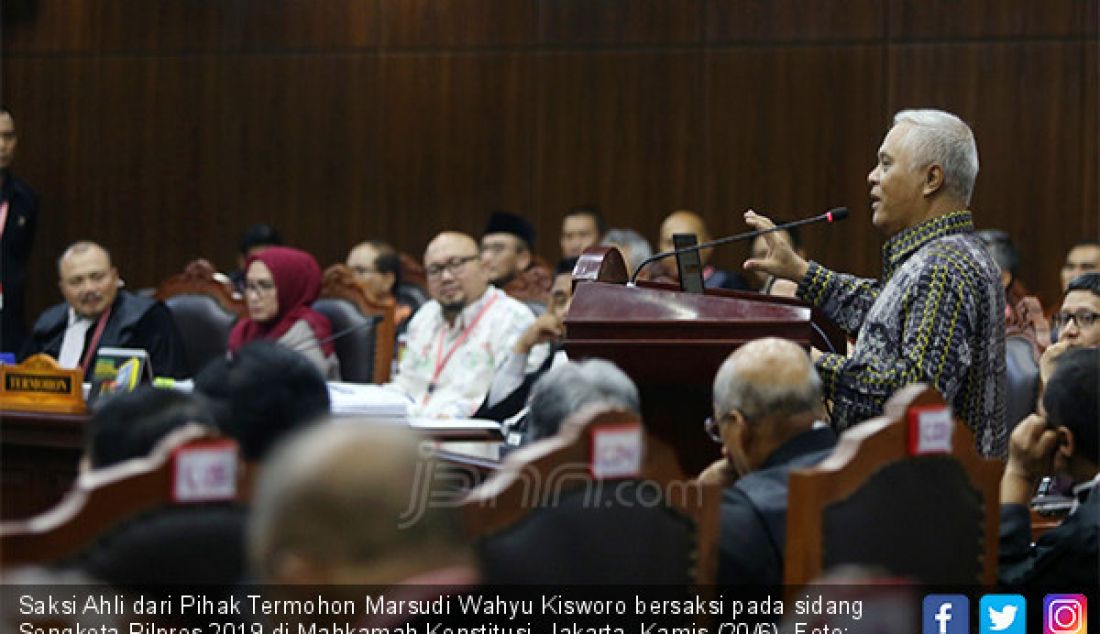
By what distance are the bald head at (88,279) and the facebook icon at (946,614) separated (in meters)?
4.20

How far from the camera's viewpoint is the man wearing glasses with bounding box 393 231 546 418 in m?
5.90

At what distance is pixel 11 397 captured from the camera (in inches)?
184

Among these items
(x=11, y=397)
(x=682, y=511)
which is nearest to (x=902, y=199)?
(x=682, y=511)

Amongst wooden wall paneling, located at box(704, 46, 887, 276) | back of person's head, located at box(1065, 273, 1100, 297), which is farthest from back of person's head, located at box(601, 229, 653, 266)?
back of person's head, located at box(1065, 273, 1100, 297)

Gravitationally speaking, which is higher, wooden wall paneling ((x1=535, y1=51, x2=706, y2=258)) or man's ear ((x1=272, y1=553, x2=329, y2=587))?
wooden wall paneling ((x1=535, y1=51, x2=706, y2=258))

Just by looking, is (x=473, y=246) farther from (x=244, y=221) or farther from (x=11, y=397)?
(x=244, y=221)

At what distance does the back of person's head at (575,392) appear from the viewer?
2510 mm

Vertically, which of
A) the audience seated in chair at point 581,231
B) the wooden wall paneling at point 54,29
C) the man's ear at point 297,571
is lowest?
the man's ear at point 297,571

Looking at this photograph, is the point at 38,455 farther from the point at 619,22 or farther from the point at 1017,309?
the point at 619,22

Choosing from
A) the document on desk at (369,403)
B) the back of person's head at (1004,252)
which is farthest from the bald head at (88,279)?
the back of person's head at (1004,252)

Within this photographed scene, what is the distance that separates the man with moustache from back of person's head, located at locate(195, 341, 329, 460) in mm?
3179

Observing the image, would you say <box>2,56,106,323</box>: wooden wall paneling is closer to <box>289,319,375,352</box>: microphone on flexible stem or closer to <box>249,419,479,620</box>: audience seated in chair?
<box>289,319,375,352</box>: microphone on flexible stem

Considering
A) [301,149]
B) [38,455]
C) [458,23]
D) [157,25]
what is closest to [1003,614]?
[38,455]

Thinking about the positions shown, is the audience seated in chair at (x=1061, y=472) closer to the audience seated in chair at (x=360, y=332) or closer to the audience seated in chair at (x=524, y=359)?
the audience seated in chair at (x=524, y=359)
